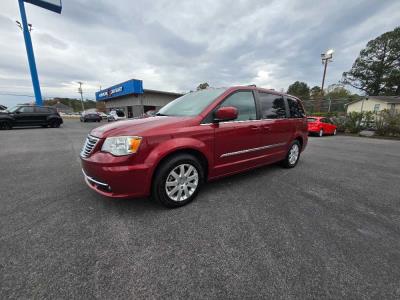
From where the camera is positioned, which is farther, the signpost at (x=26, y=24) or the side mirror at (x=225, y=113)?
the signpost at (x=26, y=24)

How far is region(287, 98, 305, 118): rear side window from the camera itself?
14.1ft

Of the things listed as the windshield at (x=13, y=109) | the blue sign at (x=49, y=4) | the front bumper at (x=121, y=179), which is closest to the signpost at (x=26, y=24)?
the blue sign at (x=49, y=4)

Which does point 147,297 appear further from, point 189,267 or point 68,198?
point 68,198

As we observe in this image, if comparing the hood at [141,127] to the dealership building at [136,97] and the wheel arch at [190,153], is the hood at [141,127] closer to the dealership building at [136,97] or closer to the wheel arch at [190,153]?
the wheel arch at [190,153]

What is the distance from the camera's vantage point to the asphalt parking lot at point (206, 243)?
1.50 meters

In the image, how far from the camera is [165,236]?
2.08 m

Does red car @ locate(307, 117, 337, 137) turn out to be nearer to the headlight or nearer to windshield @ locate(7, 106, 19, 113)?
the headlight

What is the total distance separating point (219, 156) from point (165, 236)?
4.54 feet

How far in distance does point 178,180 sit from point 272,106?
2484mm

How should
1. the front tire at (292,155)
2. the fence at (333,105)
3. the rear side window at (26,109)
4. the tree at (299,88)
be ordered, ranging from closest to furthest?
A: the front tire at (292,155) < the rear side window at (26,109) < the fence at (333,105) < the tree at (299,88)

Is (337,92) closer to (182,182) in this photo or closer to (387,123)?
(387,123)

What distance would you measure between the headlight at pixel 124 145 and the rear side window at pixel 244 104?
1536mm

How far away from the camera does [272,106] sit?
150 inches

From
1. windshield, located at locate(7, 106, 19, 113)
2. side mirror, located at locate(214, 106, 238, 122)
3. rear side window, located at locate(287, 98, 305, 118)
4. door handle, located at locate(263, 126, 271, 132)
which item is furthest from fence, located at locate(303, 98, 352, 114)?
windshield, located at locate(7, 106, 19, 113)
